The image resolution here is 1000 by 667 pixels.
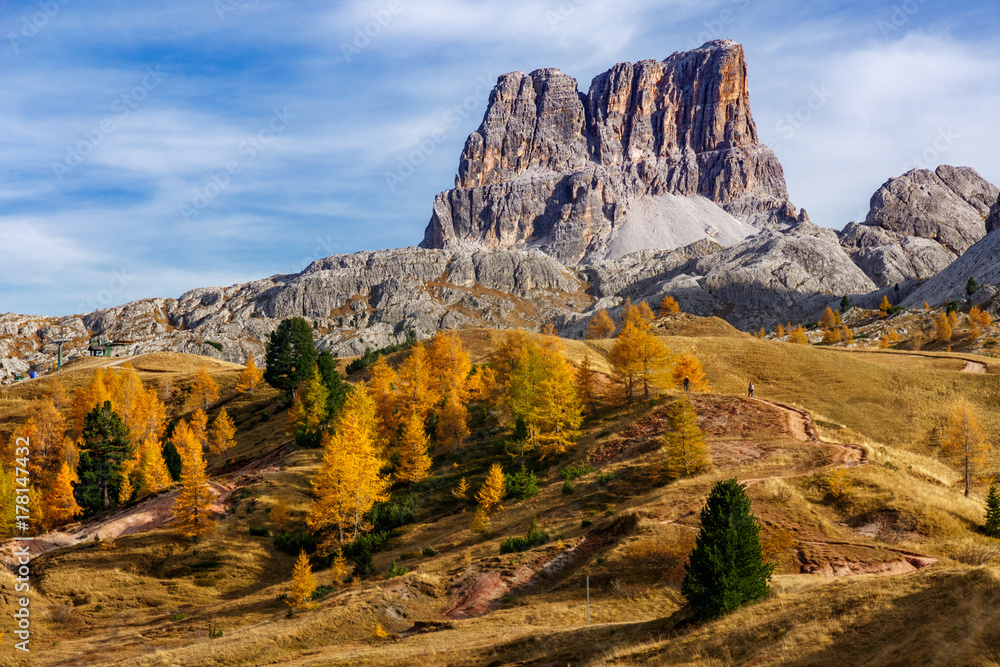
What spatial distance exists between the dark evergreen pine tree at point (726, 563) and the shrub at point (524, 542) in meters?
15.4

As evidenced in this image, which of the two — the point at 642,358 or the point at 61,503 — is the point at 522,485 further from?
the point at 61,503

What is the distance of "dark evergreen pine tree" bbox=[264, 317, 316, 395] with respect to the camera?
93250mm

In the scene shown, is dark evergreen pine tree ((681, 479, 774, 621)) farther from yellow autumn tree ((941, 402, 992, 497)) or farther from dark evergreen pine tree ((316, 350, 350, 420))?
dark evergreen pine tree ((316, 350, 350, 420))

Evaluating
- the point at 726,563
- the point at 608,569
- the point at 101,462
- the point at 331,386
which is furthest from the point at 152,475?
the point at 726,563

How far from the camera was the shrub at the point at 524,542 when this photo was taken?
1591 inches

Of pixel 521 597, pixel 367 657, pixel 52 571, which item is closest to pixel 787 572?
pixel 521 597

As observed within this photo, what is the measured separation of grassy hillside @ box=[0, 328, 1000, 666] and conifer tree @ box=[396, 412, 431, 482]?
140 centimetres

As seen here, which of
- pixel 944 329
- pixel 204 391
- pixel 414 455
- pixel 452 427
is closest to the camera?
pixel 414 455

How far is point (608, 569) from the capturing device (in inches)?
1364

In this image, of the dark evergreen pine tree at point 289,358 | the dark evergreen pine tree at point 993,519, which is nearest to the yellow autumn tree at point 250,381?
the dark evergreen pine tree at point 289,358

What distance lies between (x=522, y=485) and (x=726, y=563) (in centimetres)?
2857

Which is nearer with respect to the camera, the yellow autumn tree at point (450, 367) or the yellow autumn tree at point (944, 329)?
the yellow autumn tree at point (450, 367)

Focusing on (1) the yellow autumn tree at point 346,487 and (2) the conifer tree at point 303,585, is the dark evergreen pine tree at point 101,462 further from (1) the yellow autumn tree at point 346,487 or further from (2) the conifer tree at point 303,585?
(2) the conifer tree at point 303,585

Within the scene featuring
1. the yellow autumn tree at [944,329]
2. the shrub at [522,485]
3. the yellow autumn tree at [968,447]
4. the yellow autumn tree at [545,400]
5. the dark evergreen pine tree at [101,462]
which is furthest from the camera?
the yellow autumn tree at [944,329]
